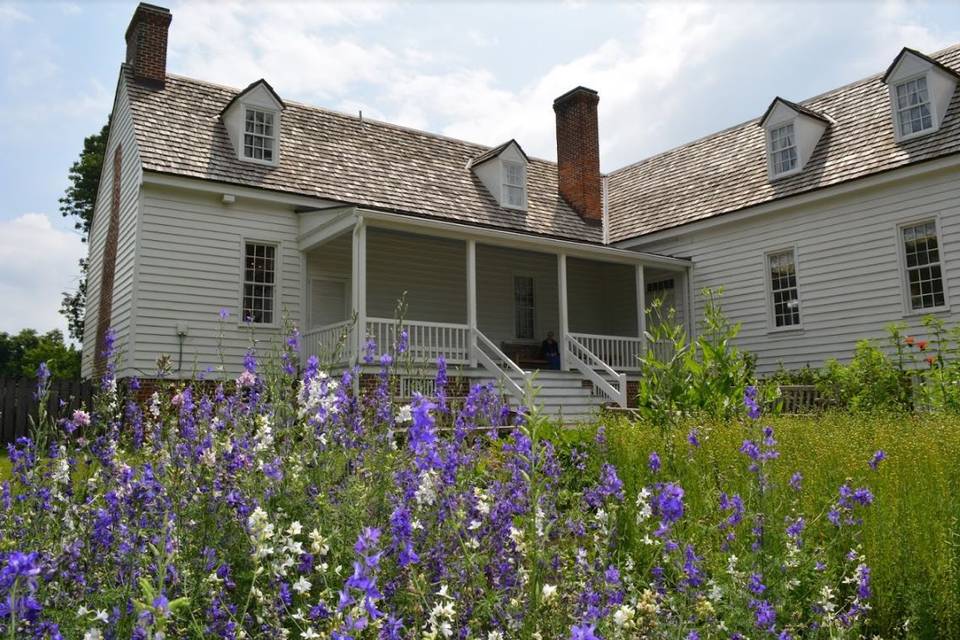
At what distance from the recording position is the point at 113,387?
3881mm

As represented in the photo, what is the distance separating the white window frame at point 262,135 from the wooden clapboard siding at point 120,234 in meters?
2.15

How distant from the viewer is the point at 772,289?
655 inches

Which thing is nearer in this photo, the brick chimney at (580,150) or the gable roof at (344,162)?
the gable roof at (344,162)

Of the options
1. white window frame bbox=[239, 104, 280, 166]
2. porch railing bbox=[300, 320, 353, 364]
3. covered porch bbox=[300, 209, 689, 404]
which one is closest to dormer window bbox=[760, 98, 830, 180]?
covered porch bbox=[300, 209, 689, 404]

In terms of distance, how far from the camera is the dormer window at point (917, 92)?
14156 millimetres

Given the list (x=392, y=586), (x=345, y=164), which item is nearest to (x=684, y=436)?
(x=392, y=586)

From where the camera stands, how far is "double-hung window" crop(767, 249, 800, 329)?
53.4 ft

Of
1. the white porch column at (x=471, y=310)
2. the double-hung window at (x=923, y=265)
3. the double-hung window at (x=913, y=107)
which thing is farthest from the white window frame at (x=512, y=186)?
the double-hung window at (x=923, y=265)

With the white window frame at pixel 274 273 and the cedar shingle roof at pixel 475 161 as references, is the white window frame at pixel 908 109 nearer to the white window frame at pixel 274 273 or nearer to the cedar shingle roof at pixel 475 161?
the cedar shingle roof at pixel 475 161

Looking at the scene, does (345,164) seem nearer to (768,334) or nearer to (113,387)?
(768,334)

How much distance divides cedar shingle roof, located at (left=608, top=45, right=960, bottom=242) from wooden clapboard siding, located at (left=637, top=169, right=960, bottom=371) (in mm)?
515

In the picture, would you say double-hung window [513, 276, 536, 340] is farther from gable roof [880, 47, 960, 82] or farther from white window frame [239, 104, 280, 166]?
gable roof [880, 47, 960, 82]

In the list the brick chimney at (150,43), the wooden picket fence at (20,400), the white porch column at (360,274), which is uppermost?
the brick chimney at (150,43)

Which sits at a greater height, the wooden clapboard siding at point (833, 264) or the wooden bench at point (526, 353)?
the wooden clapboard siding at point (833, 264)
